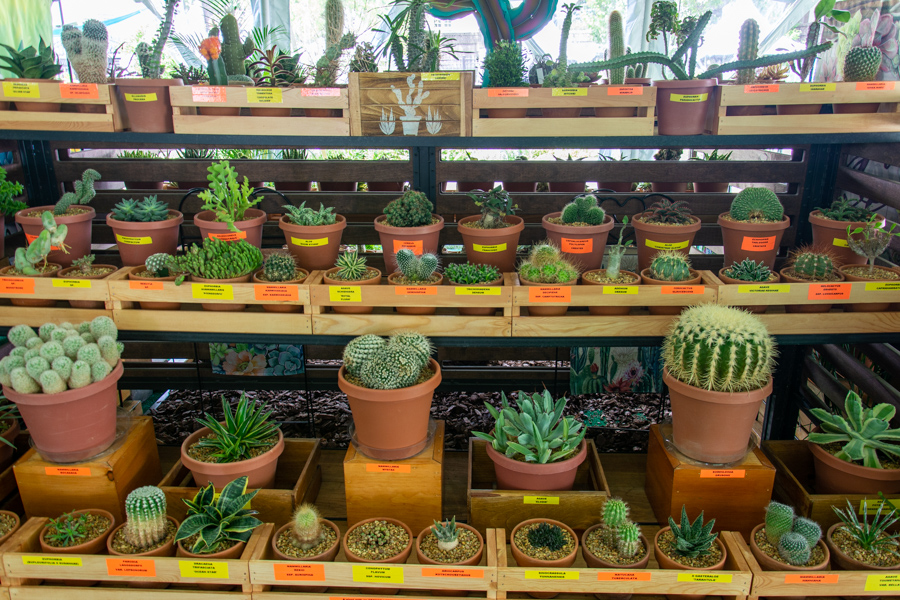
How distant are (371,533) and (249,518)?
0.42m

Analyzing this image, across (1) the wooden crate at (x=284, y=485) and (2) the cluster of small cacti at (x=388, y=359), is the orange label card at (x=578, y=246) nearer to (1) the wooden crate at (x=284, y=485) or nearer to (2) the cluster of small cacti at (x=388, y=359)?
(2) the cluster of small cacti at (x=388, y=359)

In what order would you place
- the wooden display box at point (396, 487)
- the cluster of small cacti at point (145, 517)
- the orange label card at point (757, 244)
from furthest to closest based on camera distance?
the orange label card at point (757, 244)
the wooden display box at point (396, 487)
the cluster of small cacti at point (145, 517)

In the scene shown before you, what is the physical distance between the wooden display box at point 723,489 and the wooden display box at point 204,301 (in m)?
1.50

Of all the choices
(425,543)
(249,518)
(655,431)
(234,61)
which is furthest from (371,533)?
(234,61)

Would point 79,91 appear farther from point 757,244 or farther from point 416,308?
point 757,244

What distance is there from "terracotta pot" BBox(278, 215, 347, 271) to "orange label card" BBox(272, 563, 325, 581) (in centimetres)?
117

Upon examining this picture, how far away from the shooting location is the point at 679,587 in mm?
1979

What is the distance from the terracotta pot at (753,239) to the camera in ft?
8.18

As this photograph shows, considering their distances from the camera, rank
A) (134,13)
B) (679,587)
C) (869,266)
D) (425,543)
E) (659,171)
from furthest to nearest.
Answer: (134,13) < (659,171) < (869,266) < (425,543) < (679,587)

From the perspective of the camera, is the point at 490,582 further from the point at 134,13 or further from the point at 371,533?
the point at 134,13

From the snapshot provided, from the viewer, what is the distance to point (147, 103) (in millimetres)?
2492

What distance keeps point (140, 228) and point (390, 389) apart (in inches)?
50.9

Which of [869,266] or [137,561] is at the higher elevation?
[869,266]

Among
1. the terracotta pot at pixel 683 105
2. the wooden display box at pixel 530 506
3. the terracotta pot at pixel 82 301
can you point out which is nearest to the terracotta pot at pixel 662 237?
the terracotta pot at pixel 683 105
